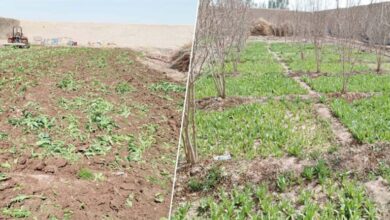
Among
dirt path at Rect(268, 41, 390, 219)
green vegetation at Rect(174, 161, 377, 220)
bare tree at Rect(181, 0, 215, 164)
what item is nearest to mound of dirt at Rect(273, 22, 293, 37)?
dirt path at Rect(268, 41, 390, 219)

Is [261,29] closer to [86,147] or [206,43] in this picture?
[206,43]

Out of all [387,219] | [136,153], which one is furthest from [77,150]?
[387,219]

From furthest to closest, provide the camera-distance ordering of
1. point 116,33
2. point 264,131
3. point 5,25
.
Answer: point 116,33, point 5,25, point 264,131

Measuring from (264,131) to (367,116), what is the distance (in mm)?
1793

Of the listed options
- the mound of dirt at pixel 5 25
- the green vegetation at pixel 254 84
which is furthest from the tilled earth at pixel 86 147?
the mound of dirt at pixel 5 25

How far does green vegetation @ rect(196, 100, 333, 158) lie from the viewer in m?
5.05

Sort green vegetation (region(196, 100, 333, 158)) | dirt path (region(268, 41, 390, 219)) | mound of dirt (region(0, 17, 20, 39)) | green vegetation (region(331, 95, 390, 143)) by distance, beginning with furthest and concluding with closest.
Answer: mound of dirt (region(0, 17, 20, 39))
green vegetation (region(331, 95, 390, 143))
green vegetation (region(196, 100, 333, 158))
dirt path (region(268, 41, 390, 219))

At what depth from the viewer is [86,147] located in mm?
4590

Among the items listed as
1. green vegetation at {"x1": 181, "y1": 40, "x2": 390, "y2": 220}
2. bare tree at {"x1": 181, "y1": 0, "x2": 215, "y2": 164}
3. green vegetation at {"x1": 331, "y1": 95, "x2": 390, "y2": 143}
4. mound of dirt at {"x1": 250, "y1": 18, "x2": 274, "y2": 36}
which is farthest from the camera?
mound of dirt at {"x1": 250, "y1": 18, "x2": 274, "y2": 36}

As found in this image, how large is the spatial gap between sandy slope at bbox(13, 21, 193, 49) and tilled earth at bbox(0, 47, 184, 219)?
27.3m

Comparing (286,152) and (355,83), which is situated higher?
(355,83)

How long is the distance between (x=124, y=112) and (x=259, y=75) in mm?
5596

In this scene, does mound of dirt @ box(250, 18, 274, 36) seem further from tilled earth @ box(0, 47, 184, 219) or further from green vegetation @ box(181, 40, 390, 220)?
tilled earth @ box(0, 47, 184, 219)

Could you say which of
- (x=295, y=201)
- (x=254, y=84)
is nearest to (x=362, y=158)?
(x=295, y=201)
